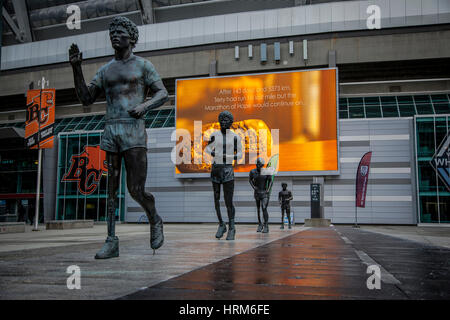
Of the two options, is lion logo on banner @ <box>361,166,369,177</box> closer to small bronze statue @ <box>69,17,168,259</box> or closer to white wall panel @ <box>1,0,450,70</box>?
white wall panel @ <box>1,0,450,70</box>

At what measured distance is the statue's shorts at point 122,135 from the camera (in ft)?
12.8

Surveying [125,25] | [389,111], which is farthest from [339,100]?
[125,25]

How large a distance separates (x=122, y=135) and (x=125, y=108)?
0.26 meters

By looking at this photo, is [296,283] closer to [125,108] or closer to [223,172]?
[125,108]

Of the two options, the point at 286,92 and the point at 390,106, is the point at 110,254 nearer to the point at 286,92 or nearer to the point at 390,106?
the point at 286,92

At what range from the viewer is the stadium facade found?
97.0 feet

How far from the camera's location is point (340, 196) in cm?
3017

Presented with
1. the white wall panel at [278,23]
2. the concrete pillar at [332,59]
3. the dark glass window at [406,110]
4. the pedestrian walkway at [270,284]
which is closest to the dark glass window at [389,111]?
the dark glass window at [406,110]

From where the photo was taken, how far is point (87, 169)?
33.8 metres

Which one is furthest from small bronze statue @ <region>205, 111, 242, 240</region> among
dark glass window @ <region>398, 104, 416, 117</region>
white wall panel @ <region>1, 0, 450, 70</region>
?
white wall panel @ <region>1, 0, 450, 70</region>

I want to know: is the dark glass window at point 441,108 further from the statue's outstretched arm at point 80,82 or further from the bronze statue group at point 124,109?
the statue's outstretched arm at point 80,82

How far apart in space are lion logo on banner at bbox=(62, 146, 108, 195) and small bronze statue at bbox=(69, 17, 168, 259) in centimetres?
3039

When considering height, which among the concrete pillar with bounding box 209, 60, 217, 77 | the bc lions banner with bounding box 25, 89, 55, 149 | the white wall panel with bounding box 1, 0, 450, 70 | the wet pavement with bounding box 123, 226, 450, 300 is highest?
the white wall panel with bounding box 1, 0, 450, 70
